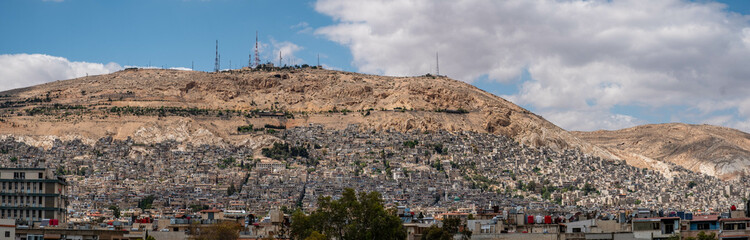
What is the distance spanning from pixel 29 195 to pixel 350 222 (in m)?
19.3

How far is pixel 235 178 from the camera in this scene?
574 ft

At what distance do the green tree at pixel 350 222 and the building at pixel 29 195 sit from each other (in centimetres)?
1443

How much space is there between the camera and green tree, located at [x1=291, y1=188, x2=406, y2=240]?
255 ft

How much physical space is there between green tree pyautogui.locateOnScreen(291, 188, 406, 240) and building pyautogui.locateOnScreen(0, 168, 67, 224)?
1443cm

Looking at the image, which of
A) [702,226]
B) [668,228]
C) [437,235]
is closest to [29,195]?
[437,235]

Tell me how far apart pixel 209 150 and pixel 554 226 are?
125564mm

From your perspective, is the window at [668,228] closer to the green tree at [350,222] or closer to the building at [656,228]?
the building at [656,228]

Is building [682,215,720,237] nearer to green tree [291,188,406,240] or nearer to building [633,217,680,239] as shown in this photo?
building [633,217,680,239]

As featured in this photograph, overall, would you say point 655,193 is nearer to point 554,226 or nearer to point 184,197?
point 184,197

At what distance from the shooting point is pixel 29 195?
76.8m

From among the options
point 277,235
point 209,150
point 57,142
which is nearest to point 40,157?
point 57,142

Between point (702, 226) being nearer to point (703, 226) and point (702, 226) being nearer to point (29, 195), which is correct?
point (703, 226)

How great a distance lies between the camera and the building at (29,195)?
7644 centimetres

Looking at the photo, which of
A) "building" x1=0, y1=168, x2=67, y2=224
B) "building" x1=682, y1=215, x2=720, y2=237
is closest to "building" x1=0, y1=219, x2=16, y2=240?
"building" x1=0, y1=168, x2=67, y2=224
